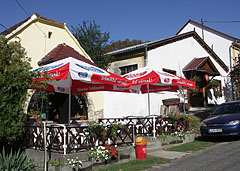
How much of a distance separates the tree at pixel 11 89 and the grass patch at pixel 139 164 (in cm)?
249

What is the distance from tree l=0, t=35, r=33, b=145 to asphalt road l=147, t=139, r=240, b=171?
11.6ft

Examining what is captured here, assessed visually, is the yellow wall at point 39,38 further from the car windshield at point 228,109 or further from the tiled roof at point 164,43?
the car windshield at point 228,109

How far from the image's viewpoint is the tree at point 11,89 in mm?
5820

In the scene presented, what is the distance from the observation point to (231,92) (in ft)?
83.6

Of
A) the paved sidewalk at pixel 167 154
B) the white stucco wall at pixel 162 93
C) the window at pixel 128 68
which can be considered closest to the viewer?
the paved sidewalk at pixel 167 154

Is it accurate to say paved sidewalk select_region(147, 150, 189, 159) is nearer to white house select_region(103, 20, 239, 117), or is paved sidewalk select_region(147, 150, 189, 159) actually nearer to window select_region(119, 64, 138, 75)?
white house select_region(103, 20, 239, 117)

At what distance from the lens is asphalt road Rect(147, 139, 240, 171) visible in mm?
6242

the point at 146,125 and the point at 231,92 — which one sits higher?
the point at 231,92

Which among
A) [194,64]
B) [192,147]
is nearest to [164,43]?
[194,64]

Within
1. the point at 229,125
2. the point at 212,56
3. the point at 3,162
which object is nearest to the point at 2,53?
the point at 3,162

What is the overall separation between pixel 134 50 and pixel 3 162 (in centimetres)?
1279

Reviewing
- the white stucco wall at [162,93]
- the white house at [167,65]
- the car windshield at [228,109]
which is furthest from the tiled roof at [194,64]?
the car windshield at [228,109]

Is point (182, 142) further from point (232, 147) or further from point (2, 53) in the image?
point (2, 53)

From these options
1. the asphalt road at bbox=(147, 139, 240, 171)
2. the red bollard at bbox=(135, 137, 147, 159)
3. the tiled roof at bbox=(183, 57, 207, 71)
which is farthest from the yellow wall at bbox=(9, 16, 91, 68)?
the tiled roof at bbox=(183, 57, 207, 71)
